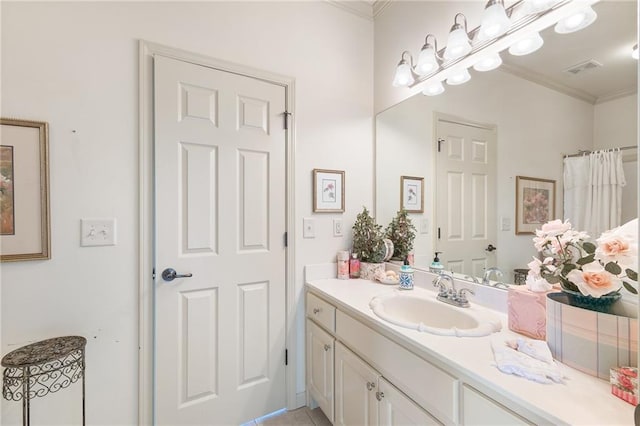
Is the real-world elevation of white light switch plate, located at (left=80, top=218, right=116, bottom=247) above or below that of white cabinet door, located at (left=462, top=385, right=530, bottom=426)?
above

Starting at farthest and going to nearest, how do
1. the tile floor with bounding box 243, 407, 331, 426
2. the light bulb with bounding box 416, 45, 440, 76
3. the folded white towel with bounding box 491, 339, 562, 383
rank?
the tile floor with bounding box 243, 407, 331, 426
the light bulb with bounding box 416, 45, 440, 76
the folded white towel with bounding box 491, 339, 562, 383

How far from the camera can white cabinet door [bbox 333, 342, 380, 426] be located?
47.9 inches

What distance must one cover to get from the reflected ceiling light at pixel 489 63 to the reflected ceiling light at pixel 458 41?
3.7 inches

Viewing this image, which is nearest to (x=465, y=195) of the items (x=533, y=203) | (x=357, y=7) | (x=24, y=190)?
(x=533, y=203)

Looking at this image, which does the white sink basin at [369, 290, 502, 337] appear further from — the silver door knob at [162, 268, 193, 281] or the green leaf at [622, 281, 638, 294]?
the silver door knob at [162, 268, 193, 281]

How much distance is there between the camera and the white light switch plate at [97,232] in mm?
1315

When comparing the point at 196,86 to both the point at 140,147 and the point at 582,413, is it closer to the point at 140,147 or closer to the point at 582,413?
the point at 140,147

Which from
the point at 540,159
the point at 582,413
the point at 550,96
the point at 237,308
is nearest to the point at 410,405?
the point at 582,413

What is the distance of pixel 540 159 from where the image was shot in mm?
1210

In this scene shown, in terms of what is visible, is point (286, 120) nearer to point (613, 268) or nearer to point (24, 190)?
point (24, 190)

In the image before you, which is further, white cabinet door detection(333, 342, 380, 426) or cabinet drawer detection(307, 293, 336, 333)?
cabinet drawer detection(307, 293, 336, 333)

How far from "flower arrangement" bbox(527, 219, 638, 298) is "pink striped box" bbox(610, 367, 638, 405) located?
7.5 inches

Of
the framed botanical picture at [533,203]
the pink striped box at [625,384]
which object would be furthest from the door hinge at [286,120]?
the pink striped box at [625,384]

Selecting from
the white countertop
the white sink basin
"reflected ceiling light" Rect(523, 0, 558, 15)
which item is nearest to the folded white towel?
the white countertop
